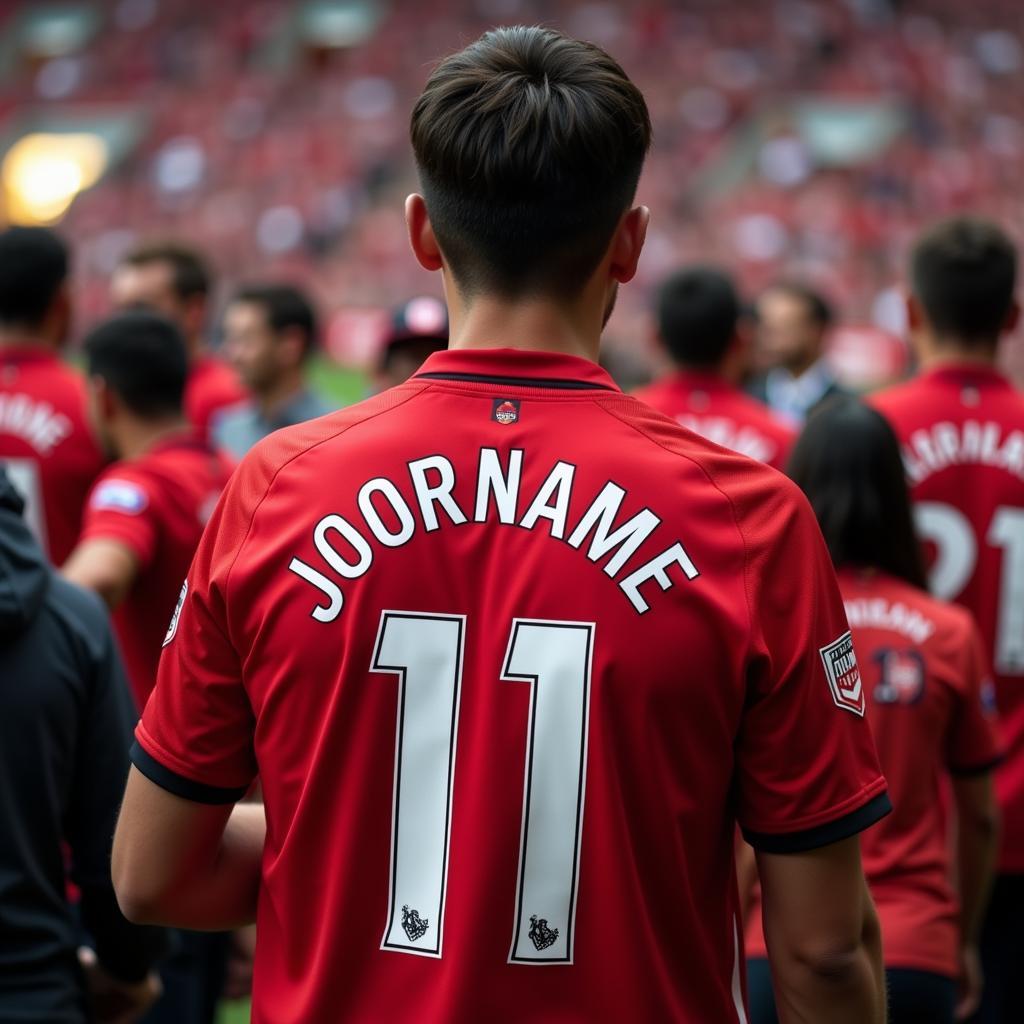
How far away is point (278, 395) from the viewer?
607 cm

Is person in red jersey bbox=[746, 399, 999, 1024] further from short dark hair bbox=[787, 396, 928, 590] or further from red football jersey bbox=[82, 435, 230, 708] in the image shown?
red football jersey bbox=[82, 435, 230, 708]

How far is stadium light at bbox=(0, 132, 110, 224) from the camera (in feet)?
86.3

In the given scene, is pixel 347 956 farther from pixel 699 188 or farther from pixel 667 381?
pixel 699 188

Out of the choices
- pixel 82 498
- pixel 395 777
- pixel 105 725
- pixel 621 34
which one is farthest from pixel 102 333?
pixel 621 34

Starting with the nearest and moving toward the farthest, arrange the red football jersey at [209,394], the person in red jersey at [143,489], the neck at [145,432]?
the person in red jersey at [143,489]
the neck at [145,432]
the red football jersey at [209,394]

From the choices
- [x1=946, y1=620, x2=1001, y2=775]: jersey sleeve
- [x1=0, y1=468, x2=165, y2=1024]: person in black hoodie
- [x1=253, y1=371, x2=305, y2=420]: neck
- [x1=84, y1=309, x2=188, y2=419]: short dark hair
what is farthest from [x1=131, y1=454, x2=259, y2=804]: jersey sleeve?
[x1=253, y1=371, x2=305, y2=420]: neck

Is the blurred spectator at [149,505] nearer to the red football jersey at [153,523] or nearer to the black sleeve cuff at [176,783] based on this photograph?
the red football jersey at [153,523]

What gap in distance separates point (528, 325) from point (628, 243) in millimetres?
152

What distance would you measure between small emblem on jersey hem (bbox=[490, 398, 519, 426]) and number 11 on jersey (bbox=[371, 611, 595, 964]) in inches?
8.5

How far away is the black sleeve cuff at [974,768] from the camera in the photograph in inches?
113

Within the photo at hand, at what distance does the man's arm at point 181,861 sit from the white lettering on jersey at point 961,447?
2.44 meters

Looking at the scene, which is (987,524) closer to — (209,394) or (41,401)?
(41,401)

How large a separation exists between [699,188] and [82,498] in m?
17.8

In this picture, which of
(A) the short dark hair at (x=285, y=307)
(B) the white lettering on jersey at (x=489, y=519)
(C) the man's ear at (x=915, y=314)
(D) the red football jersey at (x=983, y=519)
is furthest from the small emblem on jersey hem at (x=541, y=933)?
(A) the short dark hair at (x=285, y=307)
